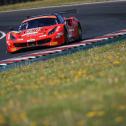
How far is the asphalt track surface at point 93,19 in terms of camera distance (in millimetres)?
22609

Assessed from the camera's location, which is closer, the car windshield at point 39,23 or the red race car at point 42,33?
the red race car at point 42,33

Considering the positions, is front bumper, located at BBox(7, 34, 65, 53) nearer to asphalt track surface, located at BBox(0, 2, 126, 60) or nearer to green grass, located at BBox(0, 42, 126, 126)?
asphalt track surface, located at BBox(0, 2, 126, 60)

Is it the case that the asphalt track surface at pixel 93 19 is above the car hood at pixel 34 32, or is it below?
below

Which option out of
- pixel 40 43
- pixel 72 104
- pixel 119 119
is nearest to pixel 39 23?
pixel 40 43

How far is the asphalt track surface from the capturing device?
74.2ft

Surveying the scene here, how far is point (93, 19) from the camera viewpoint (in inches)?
1116

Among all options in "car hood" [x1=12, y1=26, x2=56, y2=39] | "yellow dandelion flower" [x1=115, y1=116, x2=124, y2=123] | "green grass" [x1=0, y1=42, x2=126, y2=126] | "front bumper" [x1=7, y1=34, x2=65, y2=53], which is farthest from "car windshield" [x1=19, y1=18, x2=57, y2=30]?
"yellow dandelion flower" [x1=115, y1=116, x2=124, y2=123]

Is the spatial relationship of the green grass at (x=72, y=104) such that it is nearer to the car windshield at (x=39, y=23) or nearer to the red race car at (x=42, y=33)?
the red race car at (x=42, y=33)

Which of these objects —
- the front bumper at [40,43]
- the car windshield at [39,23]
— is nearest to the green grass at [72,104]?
the front bumper at [40,43]

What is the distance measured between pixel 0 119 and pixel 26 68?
7.26 metres

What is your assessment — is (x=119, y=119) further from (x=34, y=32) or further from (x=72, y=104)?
(x=34, y=32)

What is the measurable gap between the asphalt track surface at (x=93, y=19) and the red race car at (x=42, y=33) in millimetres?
353

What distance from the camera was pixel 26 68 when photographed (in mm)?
13008

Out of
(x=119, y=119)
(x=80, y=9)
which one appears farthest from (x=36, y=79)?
(x=80, y=9)
